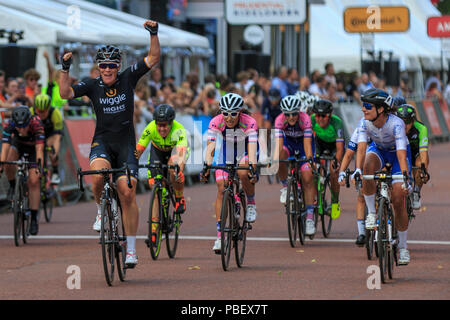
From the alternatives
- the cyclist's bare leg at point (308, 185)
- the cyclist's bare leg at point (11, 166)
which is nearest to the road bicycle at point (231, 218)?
the cyclist's bare leg at point (308, 185)

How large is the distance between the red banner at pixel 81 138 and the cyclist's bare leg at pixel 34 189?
15.3 feet

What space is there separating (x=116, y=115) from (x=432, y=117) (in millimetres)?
28842

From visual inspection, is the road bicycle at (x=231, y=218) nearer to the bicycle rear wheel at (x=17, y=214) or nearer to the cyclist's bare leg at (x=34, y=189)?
the bicycle rear wheel at (x=17, y=214)

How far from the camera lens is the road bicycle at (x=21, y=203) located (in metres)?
14.5

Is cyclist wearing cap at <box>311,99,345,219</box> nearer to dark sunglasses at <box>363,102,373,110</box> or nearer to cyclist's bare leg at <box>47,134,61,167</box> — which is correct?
cyclist's bare leg at <box>47,134,61,167</box>

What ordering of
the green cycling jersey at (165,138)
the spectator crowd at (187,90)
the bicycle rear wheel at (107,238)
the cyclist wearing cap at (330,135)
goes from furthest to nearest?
the spectator crowd at (187,90)
the cyclist wearing cap at (330,135)
the green cycling jersey at (165,138)
the bicycle rear wheel at (107,238)

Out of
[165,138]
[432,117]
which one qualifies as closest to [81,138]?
[165,138]

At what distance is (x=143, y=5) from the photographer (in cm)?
3691

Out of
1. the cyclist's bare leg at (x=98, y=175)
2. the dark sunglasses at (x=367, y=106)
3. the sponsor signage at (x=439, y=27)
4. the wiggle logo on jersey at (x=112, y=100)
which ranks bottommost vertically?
the cyclist's bare leg at (x=98, y=175)

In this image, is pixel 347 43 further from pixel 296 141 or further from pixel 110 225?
pixel 110 225

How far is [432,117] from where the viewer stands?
128 ft

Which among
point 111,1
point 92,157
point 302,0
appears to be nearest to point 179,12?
point 111,1

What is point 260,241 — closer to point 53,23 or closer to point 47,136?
point 47,136
